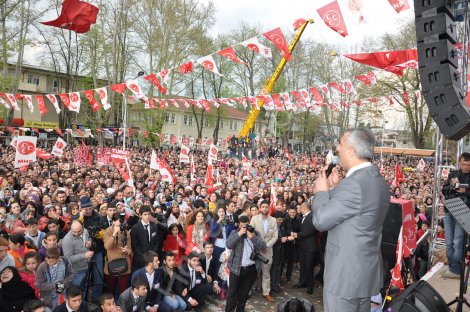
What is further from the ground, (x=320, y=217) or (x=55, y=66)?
(x=55, y=66)

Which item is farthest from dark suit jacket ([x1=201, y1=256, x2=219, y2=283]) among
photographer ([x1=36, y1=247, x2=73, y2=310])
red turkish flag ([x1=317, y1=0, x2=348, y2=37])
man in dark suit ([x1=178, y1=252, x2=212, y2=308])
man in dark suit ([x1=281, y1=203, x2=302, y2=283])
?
red turkish flag ([x1=317, y1=0, x2=348, y2=37])

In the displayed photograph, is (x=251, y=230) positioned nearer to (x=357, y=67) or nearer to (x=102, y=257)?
(x=102, y=257)

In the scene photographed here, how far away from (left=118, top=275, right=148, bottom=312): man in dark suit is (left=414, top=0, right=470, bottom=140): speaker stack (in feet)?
14.6

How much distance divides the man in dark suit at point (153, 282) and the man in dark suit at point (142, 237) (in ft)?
2.34

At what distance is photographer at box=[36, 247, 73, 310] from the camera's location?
17.4ft

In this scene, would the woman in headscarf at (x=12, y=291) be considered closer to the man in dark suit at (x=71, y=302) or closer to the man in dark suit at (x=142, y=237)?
the man in dark suit at (x=71, y=302)

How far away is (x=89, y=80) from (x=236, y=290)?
42.4 meters

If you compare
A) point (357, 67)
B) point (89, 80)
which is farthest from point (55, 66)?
point (357, 67)

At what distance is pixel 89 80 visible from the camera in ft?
144

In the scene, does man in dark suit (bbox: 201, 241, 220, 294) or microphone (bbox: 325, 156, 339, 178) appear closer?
microphone (bbox: 325, 156, 339, 178)

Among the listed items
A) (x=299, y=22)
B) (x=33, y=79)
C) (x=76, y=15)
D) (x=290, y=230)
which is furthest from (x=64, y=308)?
(x=33, y=79)

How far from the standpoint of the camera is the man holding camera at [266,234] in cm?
733

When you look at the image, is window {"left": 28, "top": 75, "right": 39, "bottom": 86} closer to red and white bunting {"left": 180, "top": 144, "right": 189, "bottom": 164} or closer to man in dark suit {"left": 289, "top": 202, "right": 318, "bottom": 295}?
red and white bunting {"left": 180, "top": 144, "right": 189, "bottom": 164}

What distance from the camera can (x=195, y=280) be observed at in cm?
682
